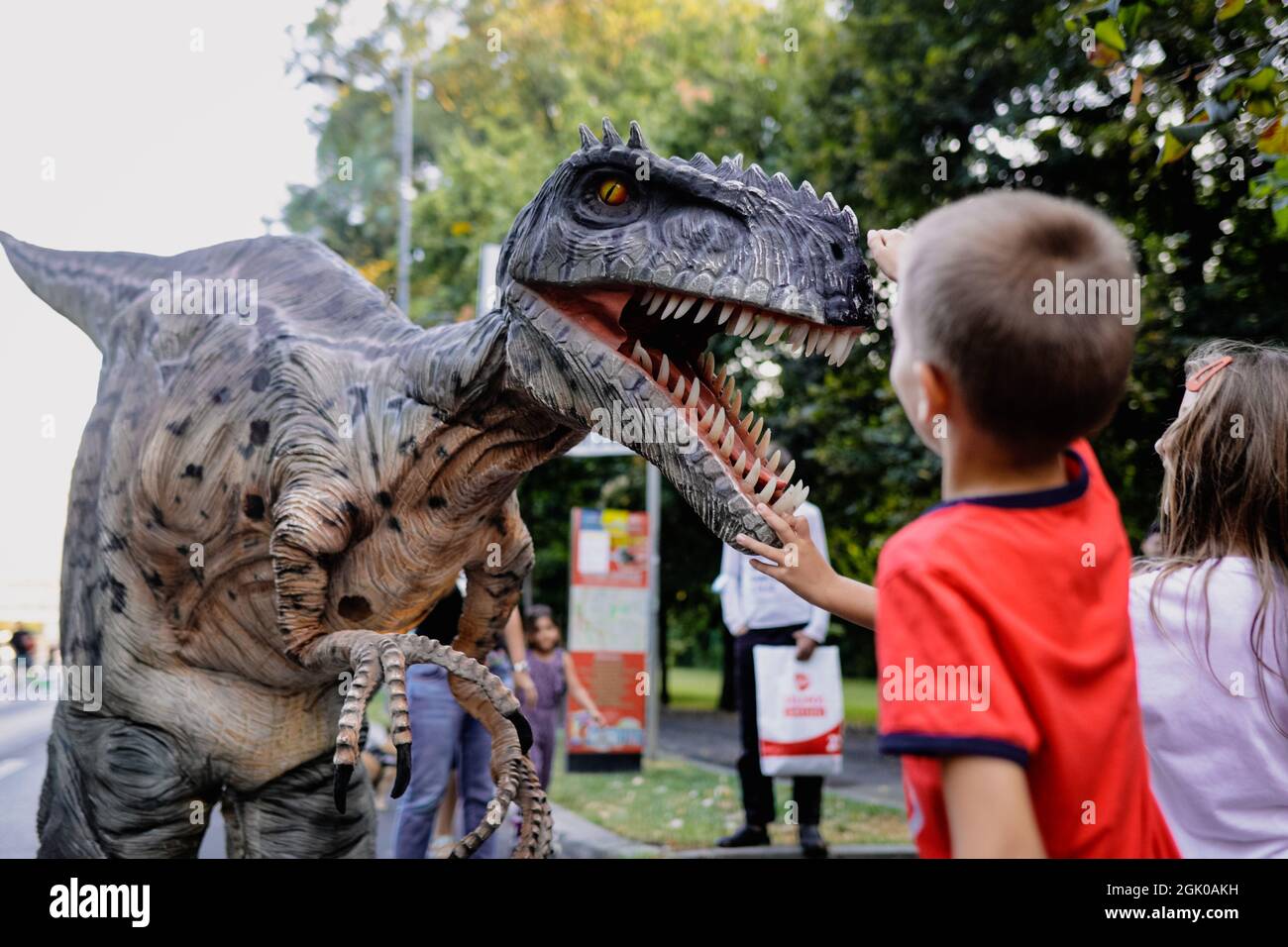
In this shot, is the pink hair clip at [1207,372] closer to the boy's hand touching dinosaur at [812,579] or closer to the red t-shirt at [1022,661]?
the boy's hand touching dinosaur at [812,579]

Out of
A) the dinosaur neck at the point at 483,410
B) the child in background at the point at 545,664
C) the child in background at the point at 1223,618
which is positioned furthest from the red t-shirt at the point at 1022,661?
the child in background at the point at 545,664

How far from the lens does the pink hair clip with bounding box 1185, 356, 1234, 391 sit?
7.62 ft

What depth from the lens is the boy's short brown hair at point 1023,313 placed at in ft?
4.22

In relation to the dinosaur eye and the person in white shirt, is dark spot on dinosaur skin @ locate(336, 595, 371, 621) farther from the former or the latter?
the person in white shirt

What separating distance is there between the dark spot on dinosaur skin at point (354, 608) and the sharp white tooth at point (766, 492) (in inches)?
43.2

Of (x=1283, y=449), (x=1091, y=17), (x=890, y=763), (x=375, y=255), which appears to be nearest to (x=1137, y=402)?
(x=890, y=763)

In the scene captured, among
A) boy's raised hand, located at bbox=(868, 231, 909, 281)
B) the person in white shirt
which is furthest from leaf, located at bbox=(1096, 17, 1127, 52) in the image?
the person in white shirt

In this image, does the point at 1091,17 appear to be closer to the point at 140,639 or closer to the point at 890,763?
the point at 140,639

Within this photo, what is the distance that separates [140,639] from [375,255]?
1924 centimetres

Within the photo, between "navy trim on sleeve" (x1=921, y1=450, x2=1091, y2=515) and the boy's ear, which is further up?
the boy's ear

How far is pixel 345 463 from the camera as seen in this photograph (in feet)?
9.13

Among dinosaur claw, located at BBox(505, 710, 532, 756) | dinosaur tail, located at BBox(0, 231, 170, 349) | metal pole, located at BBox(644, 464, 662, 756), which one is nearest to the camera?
dinosaur claw, located at BBox(505, 710, 532, 756)

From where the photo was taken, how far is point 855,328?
221cm

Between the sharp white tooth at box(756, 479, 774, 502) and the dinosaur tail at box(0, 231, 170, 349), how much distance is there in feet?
6.41
